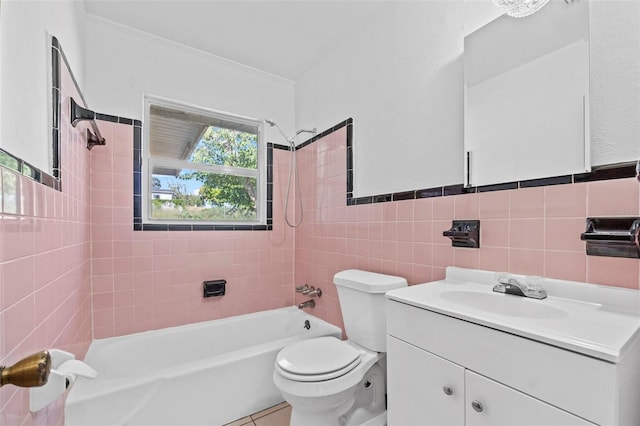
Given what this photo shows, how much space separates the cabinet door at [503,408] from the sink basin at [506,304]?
318mm

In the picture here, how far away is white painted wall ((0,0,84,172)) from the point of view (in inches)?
30.9

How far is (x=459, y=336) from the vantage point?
92cm

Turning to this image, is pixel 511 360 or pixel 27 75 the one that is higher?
pixel 27 75

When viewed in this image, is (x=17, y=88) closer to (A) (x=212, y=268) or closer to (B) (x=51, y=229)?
(B) (x=51, y=229)

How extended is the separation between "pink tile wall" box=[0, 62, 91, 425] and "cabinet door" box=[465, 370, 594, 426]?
122cm

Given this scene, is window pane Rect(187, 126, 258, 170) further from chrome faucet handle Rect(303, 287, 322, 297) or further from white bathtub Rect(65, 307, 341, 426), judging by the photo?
white bathtub Rect(65, 307, 341, 426)

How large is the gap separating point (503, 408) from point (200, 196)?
2308 millimetres

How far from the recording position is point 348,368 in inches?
55.5

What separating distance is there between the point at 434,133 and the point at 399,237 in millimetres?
612

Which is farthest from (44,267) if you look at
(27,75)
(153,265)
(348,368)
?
(348,368)

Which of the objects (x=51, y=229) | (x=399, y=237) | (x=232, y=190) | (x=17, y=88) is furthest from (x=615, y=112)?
(x=232, y=190)

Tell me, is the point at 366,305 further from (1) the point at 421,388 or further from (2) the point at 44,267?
(2) the point at 44,267

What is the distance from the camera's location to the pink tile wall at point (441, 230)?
1.00m

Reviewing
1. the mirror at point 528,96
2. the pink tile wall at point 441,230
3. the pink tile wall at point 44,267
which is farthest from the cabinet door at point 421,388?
the pink tile wall at point 44,267
